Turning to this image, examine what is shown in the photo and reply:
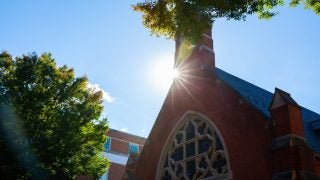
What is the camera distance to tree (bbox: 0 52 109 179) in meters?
16.6

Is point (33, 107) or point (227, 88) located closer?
point (227, 88)

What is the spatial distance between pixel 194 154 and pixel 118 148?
24820 mm

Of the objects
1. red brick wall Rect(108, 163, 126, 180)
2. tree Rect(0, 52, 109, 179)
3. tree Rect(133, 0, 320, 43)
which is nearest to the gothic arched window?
tree Rect(0, 52, 109, 179)

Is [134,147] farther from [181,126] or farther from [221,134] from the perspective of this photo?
[221,134]

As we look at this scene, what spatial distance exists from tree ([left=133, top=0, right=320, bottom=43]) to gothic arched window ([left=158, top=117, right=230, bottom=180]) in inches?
210

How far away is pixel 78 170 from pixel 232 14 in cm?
1102


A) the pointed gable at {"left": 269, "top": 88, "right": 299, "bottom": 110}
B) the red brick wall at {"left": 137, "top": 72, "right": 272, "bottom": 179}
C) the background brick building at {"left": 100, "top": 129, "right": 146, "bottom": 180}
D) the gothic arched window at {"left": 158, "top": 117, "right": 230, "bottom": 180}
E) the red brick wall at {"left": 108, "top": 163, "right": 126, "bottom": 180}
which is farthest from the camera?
the background brick building at {"left": 100, "top": 129, "right": 146, "bottom": 180}

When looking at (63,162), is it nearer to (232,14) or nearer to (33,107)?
(33,107)

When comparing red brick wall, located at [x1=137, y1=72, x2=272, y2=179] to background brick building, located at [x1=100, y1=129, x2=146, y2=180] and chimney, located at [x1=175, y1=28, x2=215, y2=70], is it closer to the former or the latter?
chimney, located at [x1=175, y1=28, x2=215, y2=70]

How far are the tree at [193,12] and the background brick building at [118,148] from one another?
2766cm

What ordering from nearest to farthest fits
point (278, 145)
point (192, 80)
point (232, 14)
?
point (232, 14) < point (278, 145) < point (192, 80)

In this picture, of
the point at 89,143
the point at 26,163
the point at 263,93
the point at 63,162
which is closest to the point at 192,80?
the point at 263,93

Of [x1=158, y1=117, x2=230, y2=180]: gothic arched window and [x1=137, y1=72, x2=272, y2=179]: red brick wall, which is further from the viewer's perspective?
[x1=158, y1=117, x2=230, y2=180]: gothic arched window

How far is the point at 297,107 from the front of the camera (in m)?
13.5
